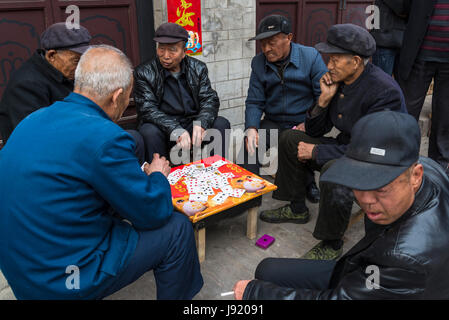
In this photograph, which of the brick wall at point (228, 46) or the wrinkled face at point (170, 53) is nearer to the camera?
the wrinkled face at point (170, 53)

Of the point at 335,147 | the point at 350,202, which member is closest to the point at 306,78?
the point at 335,147

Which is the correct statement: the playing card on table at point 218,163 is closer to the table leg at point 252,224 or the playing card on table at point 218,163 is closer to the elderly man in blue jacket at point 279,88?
the elderly man in blue jacket at point 279,88

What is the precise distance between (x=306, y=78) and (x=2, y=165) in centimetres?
315

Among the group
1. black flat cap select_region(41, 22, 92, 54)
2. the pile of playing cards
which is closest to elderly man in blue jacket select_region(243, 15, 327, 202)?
the pile of playing cards

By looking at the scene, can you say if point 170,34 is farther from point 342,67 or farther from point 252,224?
point 252,224

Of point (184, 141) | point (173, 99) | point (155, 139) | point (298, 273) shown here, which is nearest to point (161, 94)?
point (173, 99)

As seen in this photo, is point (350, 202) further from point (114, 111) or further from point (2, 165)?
point (2, 165)

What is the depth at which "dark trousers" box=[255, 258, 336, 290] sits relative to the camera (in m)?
2.06

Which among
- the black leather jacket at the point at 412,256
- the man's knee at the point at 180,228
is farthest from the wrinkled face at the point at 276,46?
the black leather jacket at the point at 412,256

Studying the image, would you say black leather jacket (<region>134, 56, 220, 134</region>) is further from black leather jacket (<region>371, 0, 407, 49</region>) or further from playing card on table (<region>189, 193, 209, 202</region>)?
black leather jacket (<region>371, 0, 407, 49</region>)

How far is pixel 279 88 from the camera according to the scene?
4.21 m

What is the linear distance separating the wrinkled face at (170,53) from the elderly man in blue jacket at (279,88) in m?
0.85

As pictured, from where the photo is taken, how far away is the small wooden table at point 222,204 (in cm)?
289

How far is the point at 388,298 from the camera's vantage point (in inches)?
59.3
